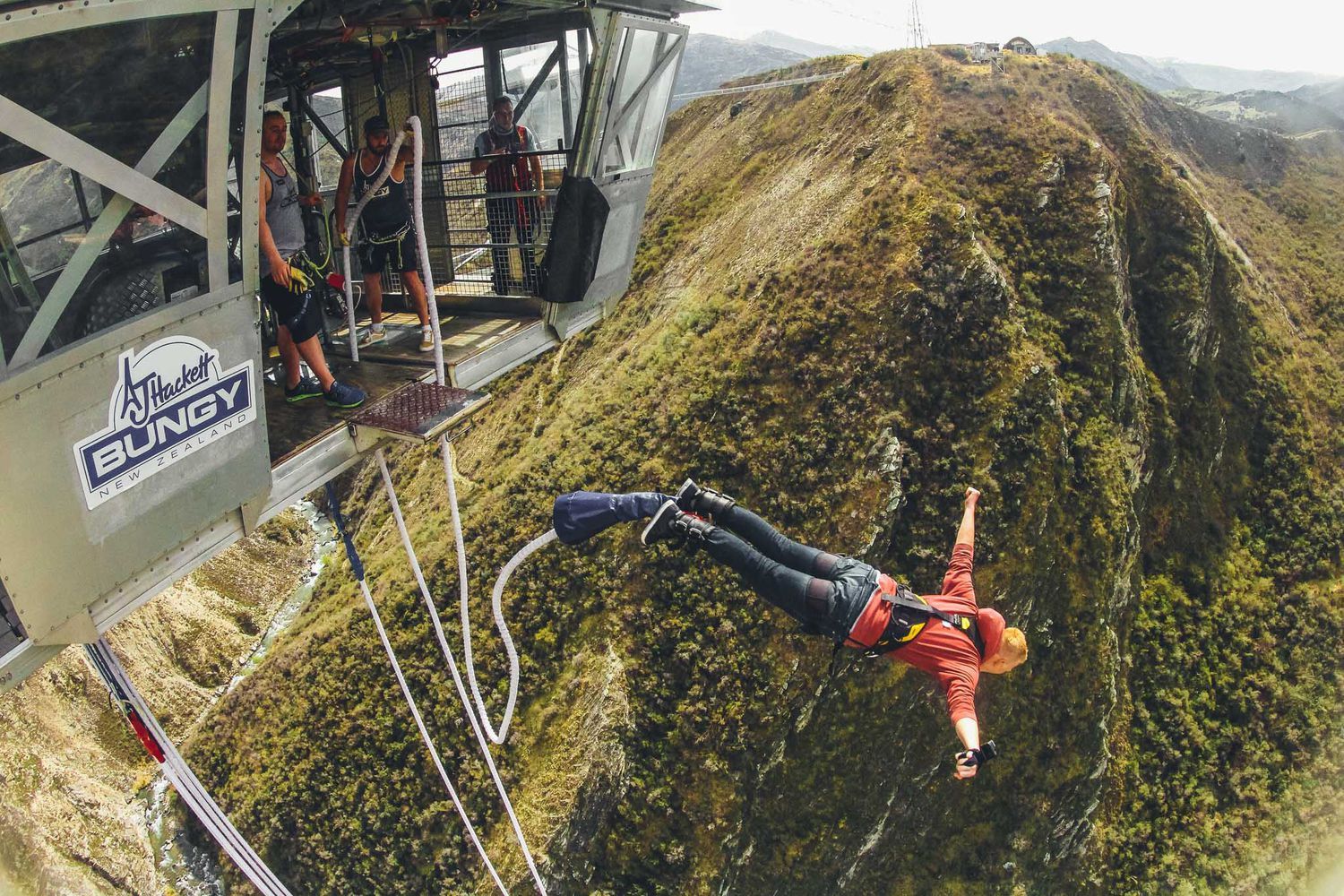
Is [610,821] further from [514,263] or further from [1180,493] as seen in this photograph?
[1180,493]

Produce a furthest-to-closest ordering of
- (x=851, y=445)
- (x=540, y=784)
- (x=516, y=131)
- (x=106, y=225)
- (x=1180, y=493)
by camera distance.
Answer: (x=1180, y=493), (x=851, y=445), (x=540, y=784), (x=516, y=131), (x=106, y=225)

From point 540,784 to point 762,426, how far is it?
12.0 m

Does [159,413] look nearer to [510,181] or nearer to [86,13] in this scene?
[86,13]

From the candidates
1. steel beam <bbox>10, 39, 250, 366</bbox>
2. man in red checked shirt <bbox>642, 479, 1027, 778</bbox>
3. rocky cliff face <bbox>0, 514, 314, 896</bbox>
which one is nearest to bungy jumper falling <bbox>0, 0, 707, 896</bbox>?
steel beam <bbox>10, 39, 250, 366</bbox>

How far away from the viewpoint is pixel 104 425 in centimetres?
383

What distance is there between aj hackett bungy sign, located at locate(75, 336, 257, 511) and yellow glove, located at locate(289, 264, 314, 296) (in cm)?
102

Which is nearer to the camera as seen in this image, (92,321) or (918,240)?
(92,321)

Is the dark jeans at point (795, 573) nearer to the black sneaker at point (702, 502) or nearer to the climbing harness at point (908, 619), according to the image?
the black sneaker at point (702, 502)

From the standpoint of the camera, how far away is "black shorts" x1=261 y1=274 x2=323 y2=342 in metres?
5.45

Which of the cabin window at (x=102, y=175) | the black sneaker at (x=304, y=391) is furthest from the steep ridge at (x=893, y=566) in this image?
the cabin window at (x=102, y=175)

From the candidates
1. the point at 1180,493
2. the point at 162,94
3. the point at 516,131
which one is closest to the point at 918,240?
the point at 1180,493

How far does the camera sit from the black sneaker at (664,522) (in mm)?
5875

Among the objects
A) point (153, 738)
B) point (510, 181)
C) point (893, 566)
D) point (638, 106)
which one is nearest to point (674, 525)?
point (153, 738)

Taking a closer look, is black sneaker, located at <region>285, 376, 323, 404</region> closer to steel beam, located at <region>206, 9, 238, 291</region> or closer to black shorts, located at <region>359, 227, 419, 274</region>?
black shorts, located at <region>359, 227, 419, 274</region>
